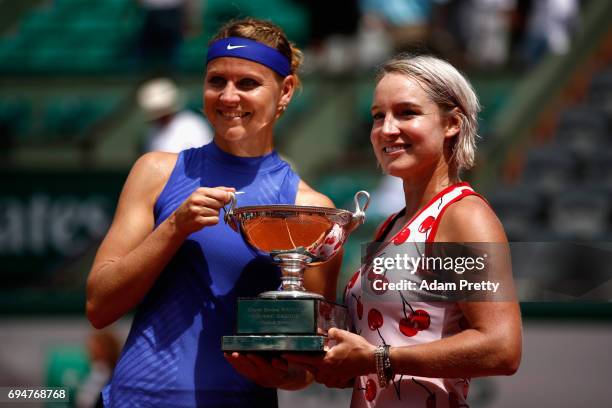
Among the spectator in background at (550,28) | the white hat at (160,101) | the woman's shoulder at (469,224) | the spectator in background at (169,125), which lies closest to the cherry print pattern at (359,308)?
the woman's shoulder at (469,224)

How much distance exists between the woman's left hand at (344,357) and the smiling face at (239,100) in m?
0.64

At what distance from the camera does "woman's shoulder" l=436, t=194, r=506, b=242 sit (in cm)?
262

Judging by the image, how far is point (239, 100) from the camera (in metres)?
2.93

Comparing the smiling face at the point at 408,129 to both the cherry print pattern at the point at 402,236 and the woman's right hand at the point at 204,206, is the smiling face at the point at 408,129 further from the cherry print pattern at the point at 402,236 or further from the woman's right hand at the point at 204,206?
the woman's right hand at the point at 204,206

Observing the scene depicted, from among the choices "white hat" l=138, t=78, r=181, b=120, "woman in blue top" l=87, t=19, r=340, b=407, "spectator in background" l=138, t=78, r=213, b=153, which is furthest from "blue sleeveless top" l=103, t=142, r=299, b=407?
"white hat" l=138, t=78, r=181, b=120

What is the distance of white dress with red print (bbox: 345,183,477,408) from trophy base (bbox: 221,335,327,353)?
0.67 feet

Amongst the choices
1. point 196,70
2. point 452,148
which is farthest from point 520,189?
point 452,148

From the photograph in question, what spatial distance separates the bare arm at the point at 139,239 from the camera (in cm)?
271

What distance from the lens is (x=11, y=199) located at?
9.49 metres

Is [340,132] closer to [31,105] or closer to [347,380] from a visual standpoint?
[31,105]

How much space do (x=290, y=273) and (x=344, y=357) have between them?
10.5 inches

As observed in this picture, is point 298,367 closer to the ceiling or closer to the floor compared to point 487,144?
closer to the floor

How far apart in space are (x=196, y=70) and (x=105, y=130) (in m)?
1.00

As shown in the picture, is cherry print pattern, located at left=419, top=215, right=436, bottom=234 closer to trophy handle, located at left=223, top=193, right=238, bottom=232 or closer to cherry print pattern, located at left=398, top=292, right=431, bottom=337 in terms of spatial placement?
cherry print pattern, located at left=398, top=292, right=431, bottom=337
